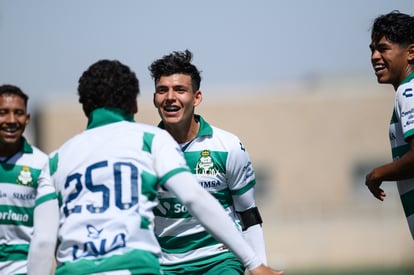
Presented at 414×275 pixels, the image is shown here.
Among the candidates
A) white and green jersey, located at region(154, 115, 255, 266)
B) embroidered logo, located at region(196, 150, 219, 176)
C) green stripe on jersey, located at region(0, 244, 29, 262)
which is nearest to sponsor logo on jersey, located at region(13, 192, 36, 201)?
green stripe on jersey, located at region(0, 244, 29, 262)

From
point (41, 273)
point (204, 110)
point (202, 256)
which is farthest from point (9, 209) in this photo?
point (204, 110)

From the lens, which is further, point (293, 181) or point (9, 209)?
point (293, 181)

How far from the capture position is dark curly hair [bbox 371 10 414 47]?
6918mm

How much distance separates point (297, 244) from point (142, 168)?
3183cm

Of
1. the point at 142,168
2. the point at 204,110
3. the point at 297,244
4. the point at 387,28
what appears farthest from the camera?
the point at 204,110

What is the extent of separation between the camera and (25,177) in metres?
8.06

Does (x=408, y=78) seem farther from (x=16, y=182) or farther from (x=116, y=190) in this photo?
(x=16, y=182)

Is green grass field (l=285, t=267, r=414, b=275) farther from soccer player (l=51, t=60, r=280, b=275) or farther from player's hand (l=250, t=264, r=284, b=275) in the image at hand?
soccer player (l=51, t=60, r=280, b=275)

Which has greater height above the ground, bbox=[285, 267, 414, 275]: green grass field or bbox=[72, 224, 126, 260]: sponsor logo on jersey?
bbox=[72, 224, 126, 260]: sponsor logo on jersey

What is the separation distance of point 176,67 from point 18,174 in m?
1.62

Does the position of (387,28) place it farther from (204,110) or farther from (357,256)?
(204,110)

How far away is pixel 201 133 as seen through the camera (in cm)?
755

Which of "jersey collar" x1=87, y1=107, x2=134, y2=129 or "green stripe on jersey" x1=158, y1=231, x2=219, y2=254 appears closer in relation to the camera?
"jersey collar" x1=87, y1=107, x2=134, y2=129

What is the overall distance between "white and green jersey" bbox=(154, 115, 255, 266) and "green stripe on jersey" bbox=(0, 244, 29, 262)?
1368 millimetres
